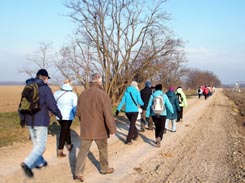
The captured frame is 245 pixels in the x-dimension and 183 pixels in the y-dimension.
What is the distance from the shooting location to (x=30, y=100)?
656cm

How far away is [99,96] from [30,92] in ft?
4.28

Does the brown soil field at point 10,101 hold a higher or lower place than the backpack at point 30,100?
lower

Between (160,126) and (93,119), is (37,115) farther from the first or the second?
(160,126)

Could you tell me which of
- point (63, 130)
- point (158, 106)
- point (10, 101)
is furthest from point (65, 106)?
point (10, 101)

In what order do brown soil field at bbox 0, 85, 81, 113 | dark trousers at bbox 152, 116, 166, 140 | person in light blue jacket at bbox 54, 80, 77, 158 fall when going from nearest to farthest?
person in light blue jacket at bbox 54, 80, 77, 158 < dark trousers at bbox 152, 116, 166, 140 < brown soil field at bbox 0, 85, 81, 113

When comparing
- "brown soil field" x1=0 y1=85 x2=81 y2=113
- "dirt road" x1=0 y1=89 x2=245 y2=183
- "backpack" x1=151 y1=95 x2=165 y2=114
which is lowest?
"brown soil field" x1=0 y1=85 x2=81 y2=113

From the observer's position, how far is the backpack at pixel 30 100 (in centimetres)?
655

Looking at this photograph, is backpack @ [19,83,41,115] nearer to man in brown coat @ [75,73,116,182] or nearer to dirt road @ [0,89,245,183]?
man in brown coat @ [75,73,116,182]

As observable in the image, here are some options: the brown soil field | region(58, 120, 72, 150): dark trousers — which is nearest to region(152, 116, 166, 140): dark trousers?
region(58, 120, 72, 150): dark trousers

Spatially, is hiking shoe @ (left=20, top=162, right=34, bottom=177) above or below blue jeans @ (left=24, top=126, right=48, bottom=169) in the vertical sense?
below

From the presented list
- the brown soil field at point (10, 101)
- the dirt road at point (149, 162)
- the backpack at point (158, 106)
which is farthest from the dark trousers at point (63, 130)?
the brown soil field at point (10, 101)

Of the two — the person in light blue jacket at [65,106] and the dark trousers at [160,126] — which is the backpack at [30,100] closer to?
the person in light blue jacket at [65,106]

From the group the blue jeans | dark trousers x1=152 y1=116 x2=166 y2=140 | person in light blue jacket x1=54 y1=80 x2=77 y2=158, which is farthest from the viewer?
dark trousers x1=152 y1=116 x2=166 y2=140

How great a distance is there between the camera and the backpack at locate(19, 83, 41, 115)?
6.55 meters
